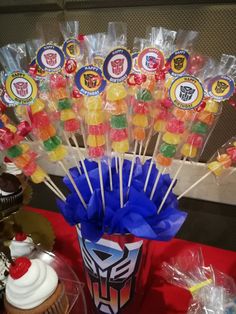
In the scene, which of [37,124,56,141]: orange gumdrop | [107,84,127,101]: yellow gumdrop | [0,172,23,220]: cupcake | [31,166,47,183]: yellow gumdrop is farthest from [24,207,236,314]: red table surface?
[107,84,127,101]: yellow gumdrop

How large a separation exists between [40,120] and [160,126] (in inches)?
11.1

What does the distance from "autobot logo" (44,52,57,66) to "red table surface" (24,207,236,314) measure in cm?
62

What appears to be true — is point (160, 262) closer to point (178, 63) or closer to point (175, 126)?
point (175, 126)

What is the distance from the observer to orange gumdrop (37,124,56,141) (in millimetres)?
725

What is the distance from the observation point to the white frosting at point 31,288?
28.0 inches

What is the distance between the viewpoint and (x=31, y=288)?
713mm

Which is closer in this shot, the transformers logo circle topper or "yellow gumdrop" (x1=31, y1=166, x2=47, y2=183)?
the transformers logo circle topper

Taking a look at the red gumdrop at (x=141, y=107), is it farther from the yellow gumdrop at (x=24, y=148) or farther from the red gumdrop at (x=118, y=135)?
the yellow gumdrop at (x=24, y=148)

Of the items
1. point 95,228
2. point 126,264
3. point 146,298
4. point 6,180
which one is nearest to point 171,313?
point 146,298

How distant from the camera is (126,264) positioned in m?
0.74

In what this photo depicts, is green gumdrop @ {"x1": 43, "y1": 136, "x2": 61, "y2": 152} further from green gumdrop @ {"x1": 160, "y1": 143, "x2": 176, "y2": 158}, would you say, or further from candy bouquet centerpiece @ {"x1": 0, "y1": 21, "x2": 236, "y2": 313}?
green gumdrop @ {"x1": 160, "y1": 143, "x2": 176, "y2": 158}

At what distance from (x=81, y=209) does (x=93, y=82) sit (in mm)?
278

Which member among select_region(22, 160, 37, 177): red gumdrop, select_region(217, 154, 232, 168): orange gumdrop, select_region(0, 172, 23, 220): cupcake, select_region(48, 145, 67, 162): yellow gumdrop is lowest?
select_region(0, 172, 23, 220): cupcake

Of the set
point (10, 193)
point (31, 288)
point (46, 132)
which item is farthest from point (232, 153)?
point (10, 193)
